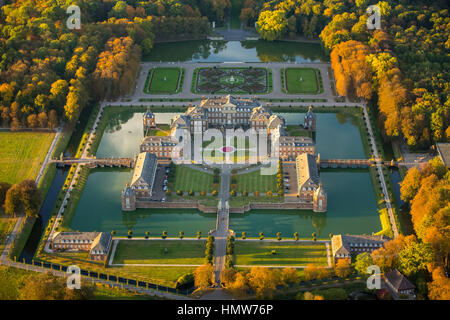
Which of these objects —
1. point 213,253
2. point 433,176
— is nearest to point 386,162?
point 433,176

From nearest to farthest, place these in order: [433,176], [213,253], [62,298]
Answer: [62,298] → [213,253] → [433,176]

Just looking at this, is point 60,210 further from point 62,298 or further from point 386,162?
point 386,162

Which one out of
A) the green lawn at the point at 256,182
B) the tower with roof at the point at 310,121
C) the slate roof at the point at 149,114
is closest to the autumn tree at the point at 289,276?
the green lawn at the point at 256,182

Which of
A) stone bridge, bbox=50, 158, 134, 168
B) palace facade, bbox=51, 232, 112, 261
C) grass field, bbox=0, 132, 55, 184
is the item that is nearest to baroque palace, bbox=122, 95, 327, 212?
stone bridge, bbox=50, 158, 134, 168

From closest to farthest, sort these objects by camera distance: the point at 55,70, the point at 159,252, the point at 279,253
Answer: the point at 279,253 → the point at 159,252 → the point at 55,70

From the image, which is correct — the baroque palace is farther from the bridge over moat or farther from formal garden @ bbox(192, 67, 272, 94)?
formal garden @ bbox(192, 67, 272, 94)

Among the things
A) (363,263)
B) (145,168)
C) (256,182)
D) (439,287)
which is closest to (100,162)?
(145,168)

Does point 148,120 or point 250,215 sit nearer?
point 250,215

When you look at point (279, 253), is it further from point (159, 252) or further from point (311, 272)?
point (159, 252)
